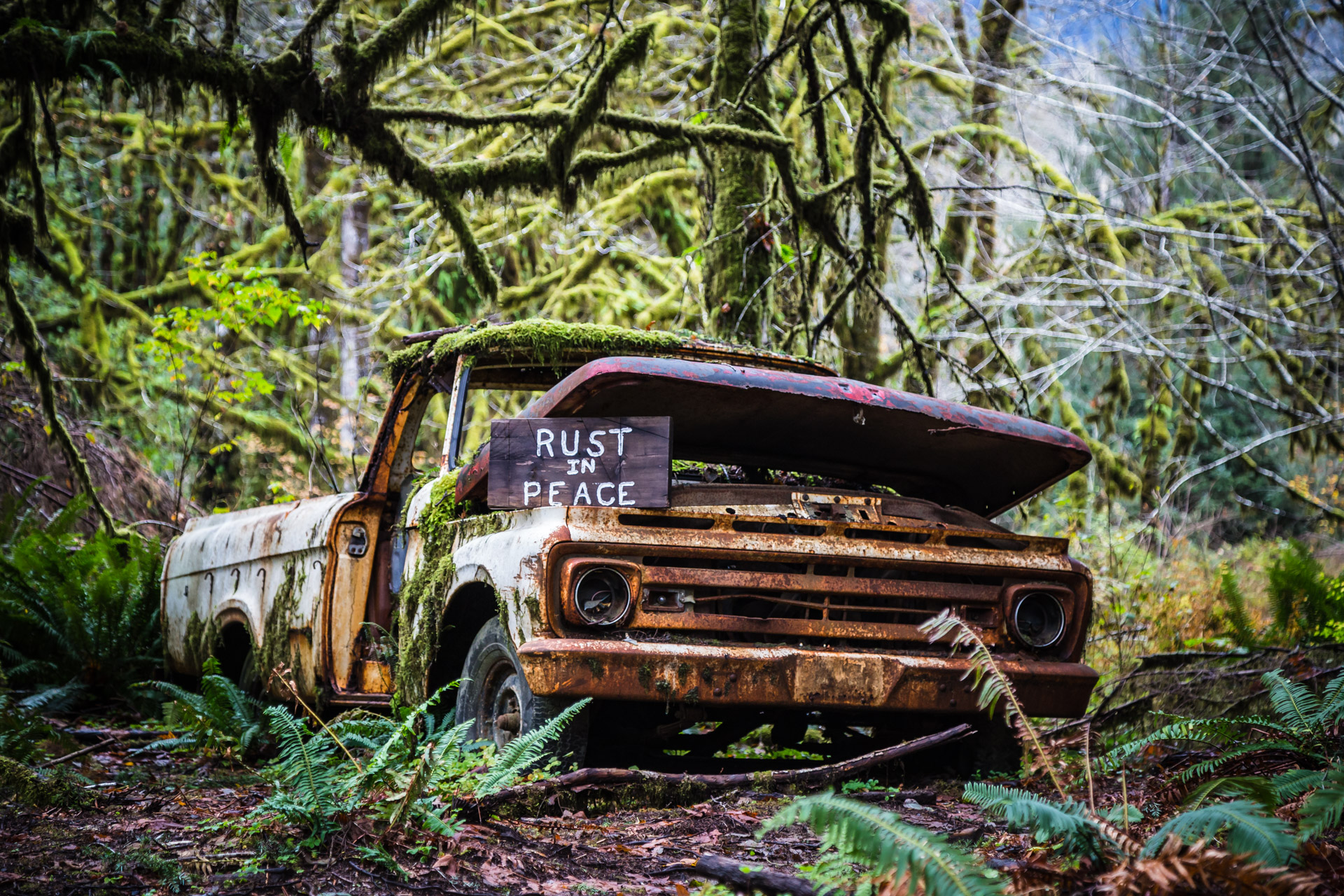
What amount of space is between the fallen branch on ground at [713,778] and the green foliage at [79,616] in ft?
15.1

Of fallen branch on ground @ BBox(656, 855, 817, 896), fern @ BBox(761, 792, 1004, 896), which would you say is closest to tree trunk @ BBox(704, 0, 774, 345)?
fallen branch on ground @ BBox(656, 855, 817, 896)

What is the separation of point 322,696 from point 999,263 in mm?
10996

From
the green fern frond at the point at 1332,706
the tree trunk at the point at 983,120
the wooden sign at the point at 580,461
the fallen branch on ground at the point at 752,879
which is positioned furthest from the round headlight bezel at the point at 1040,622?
the tree trunk at the point at 983,120

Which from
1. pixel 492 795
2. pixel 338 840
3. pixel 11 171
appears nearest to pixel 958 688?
pixel 492 795

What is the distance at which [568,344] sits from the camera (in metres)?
4.84

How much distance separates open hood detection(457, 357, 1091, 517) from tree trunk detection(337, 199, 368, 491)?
952 centimetres

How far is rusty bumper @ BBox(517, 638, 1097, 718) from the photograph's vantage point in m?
3.44

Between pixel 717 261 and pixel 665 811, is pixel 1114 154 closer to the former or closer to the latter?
pixel 717 261

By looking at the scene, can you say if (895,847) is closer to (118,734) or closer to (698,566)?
(698,566)

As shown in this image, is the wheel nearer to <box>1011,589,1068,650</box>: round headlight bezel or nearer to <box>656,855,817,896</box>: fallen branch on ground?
<box>656,855,817,896</box>: fallen branch on ground

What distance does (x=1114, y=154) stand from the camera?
2031 centimetres

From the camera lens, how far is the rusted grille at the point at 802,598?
12.1 feet

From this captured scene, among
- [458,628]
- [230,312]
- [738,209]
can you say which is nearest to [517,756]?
[458,628]

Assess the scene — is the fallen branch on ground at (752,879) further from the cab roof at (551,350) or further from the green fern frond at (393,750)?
the cab roof at (551,350)
